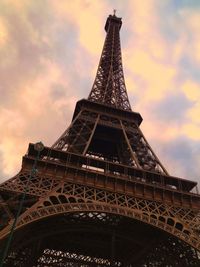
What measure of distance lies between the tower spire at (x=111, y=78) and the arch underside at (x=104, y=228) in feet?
49.5

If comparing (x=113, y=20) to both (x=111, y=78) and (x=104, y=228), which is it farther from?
(x=104, y=228)

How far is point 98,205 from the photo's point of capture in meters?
21.5

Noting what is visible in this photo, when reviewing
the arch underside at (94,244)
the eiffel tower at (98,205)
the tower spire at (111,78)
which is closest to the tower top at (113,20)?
the tower spire at (111,78)

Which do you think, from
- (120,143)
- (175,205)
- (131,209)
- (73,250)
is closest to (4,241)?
(131,209)

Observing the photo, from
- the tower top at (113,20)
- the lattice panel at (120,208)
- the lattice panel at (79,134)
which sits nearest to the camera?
the lattice panel at (120,208)

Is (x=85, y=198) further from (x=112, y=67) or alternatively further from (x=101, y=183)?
(x=112, y=67)

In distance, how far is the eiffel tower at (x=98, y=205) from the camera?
20953mm

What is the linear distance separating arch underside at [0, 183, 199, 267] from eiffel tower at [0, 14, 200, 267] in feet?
0.19

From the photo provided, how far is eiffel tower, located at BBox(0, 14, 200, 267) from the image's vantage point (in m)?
21.0

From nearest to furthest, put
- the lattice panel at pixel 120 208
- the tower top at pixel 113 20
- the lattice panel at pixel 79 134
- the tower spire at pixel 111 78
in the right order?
1. the lattice panel at pixel 120 208
2. the lattice panel at pixel 79 134
3. the tower spire at pixel 111 78
4. the tower top at pixel 113 20

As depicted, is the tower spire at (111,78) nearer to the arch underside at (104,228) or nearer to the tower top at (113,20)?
the tower top at (113,20)

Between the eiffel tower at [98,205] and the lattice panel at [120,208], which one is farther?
the eiffel tower at [98,205]

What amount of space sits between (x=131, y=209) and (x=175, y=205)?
14.8 feet

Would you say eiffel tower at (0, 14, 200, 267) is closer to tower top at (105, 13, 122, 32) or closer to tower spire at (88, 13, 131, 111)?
tower spire at (88, 13, 131, 111)
